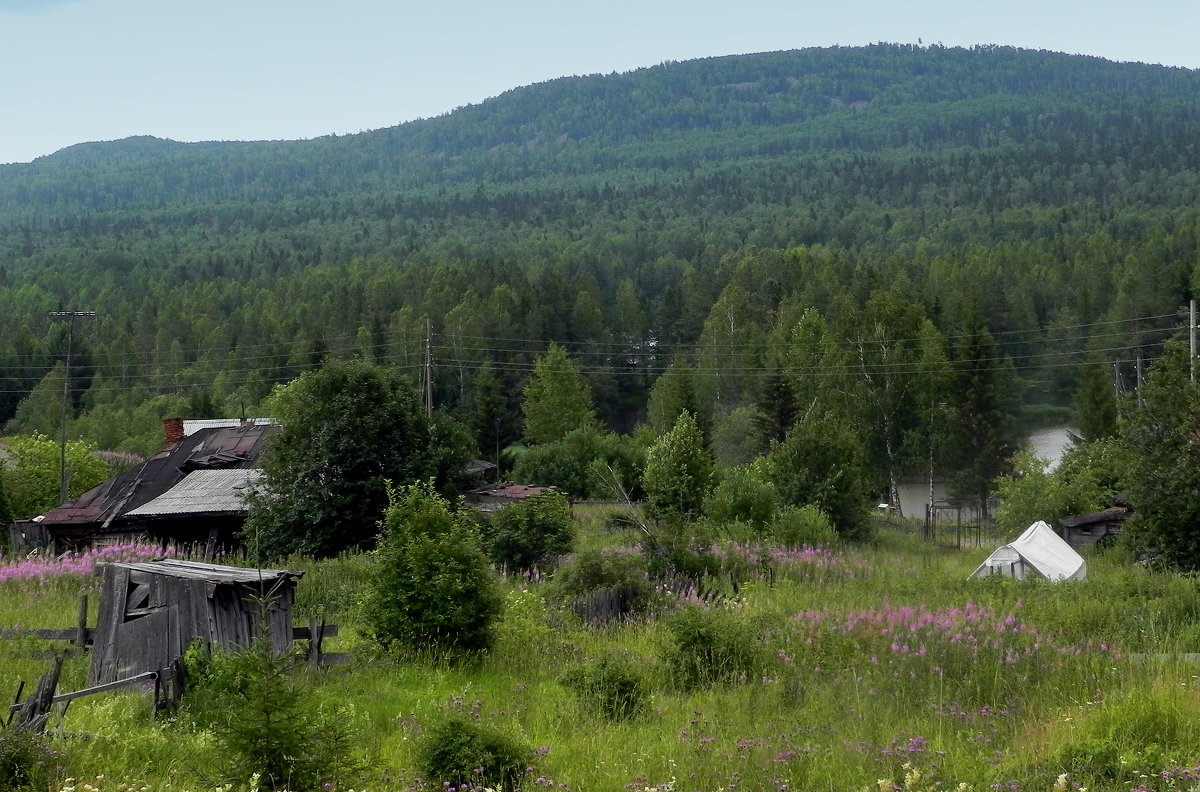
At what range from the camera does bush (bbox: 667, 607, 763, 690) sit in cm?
1548

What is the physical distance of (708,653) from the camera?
15.7 metres

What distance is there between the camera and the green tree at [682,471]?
41156mm

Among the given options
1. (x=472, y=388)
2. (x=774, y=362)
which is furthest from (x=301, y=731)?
(x=472, y=388)

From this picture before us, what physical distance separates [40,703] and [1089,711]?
8982 millimetres

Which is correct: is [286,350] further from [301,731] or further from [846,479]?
[301,731]

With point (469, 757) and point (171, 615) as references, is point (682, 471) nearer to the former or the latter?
point (171, 615)

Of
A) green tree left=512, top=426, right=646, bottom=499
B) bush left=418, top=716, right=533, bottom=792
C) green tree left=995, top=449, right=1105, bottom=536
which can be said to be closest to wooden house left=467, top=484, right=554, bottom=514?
green tree left=512, top=426, right=646, bottom=499

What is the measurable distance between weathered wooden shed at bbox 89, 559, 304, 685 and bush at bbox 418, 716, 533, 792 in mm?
3738

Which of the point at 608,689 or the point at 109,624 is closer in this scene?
the point at 608,689

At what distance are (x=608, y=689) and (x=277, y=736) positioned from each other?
193 inches

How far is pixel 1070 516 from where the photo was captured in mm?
43375

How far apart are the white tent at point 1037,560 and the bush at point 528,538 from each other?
367 inches

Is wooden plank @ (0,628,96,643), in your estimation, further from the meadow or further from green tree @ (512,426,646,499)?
green tree @ (512,426,646,499)

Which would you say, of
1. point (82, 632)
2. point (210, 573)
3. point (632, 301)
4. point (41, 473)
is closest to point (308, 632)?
point (210, 573)
